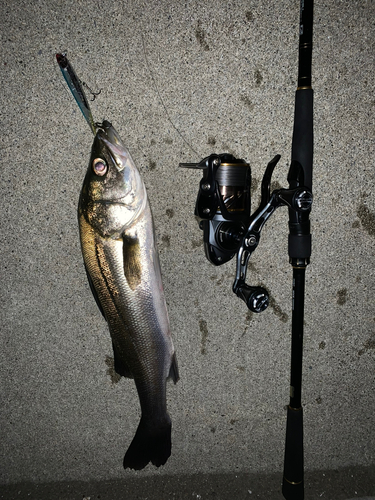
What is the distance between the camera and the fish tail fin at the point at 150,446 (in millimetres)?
1611

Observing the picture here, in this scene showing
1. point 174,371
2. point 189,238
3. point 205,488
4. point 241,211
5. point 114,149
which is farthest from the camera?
point 205,488

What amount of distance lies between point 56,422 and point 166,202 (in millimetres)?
1548

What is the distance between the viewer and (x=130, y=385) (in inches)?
75.4

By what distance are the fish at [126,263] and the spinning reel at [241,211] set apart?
284 mm

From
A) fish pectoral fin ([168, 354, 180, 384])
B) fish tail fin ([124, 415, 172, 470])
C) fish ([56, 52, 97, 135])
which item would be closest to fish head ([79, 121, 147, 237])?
fish ([56, 52, 97, 135])

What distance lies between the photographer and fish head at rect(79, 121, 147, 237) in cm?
132

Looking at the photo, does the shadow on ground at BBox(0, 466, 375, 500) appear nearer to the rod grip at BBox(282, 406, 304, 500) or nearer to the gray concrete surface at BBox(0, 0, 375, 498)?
the gray concrete surface at BBox(0, 0, 375, 498)

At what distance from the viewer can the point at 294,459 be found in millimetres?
1612

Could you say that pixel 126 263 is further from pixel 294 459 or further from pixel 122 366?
pixel 294 459

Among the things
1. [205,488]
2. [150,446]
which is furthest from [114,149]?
[205,488]

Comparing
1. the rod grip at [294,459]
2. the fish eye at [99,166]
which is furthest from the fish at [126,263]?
the rod grip at [294,459]

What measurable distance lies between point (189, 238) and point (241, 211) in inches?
15.8

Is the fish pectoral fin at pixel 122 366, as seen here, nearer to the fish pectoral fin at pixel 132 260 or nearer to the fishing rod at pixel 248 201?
the fish pectoral fin at pixel 132 260

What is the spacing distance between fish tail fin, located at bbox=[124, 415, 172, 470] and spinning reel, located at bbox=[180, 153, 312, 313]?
85 centimetres
